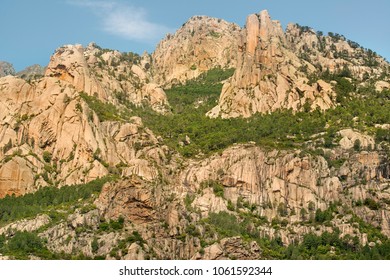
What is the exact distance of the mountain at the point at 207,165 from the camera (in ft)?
354

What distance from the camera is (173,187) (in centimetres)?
13975

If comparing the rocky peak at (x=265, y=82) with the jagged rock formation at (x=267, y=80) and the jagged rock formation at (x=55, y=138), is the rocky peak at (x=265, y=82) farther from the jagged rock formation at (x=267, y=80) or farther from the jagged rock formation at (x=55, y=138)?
the jagged rock formation at (x=55, y=138)

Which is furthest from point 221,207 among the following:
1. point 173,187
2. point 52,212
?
point 52,212

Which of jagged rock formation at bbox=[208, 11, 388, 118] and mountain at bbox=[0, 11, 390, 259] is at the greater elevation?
jagged rock formation at bbox=[208, 11, 388, 118]

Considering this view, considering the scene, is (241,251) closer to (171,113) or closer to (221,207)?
(221,207)

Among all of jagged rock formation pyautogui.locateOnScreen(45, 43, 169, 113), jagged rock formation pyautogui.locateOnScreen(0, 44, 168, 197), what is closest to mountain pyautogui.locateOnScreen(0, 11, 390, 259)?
jagged rock formation pyautogui.locateOnScreen(0, 44, 168, 197)

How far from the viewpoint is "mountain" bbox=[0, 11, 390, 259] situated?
108m

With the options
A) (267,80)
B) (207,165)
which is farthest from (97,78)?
(207,165)

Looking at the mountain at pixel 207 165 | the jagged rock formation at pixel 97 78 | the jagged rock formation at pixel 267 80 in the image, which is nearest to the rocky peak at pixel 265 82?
the jagged rock formation at pixel 267 80

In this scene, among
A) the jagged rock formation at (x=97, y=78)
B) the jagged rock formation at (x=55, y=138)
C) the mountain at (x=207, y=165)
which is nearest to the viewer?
the mountain at (x=207, y=165)

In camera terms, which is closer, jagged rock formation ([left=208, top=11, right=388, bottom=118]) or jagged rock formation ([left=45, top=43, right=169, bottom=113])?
jagged rock formation ([left=45, top=43, right=169, bottom=113])

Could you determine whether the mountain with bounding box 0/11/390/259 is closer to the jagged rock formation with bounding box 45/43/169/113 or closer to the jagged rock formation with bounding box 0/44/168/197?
the jagged rock formation with bounding box 0/44/168/197

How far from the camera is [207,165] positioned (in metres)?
147

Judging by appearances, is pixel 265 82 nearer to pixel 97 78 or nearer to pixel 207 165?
pixel 207 165
